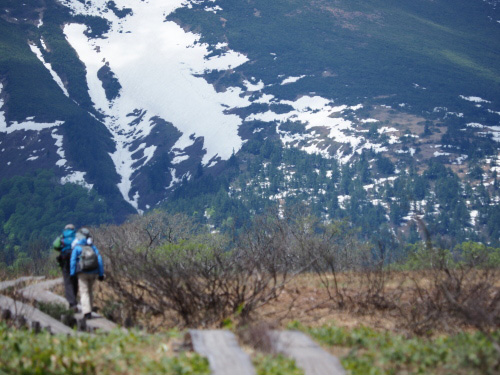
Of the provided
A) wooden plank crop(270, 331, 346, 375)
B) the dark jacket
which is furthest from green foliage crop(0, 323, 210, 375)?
the dark jacket

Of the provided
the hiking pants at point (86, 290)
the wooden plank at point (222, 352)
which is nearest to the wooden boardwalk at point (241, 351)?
the wooden plank at point (222, 352)

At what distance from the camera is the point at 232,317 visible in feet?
43.9

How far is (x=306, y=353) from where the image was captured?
30.9 ft

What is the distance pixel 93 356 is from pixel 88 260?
476 centimetres

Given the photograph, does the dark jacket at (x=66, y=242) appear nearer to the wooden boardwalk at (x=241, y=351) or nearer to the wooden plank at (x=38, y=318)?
the wooden plank at (x=38, y=318)

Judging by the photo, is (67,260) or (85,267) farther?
(67,260)

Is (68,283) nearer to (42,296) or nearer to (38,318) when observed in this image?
(42,296)

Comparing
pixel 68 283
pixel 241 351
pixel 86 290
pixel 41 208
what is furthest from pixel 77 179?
pixel 241 351

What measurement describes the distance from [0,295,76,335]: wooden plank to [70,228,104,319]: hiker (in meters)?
0.79

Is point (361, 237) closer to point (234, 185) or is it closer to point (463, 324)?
point (234, 185)

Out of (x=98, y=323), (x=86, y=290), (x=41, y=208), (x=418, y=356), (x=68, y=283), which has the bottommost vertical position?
(x=41, y=208)

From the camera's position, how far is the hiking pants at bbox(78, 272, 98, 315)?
13555 millimetres

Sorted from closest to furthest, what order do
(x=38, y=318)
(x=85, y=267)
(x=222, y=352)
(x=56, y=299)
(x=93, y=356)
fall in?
(x=222, y=352) → (x=93, y=356) → (x=38, y=318) → (x=85, y=267) → (x=56, y=299)

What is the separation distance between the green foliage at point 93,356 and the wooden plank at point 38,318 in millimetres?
1149
